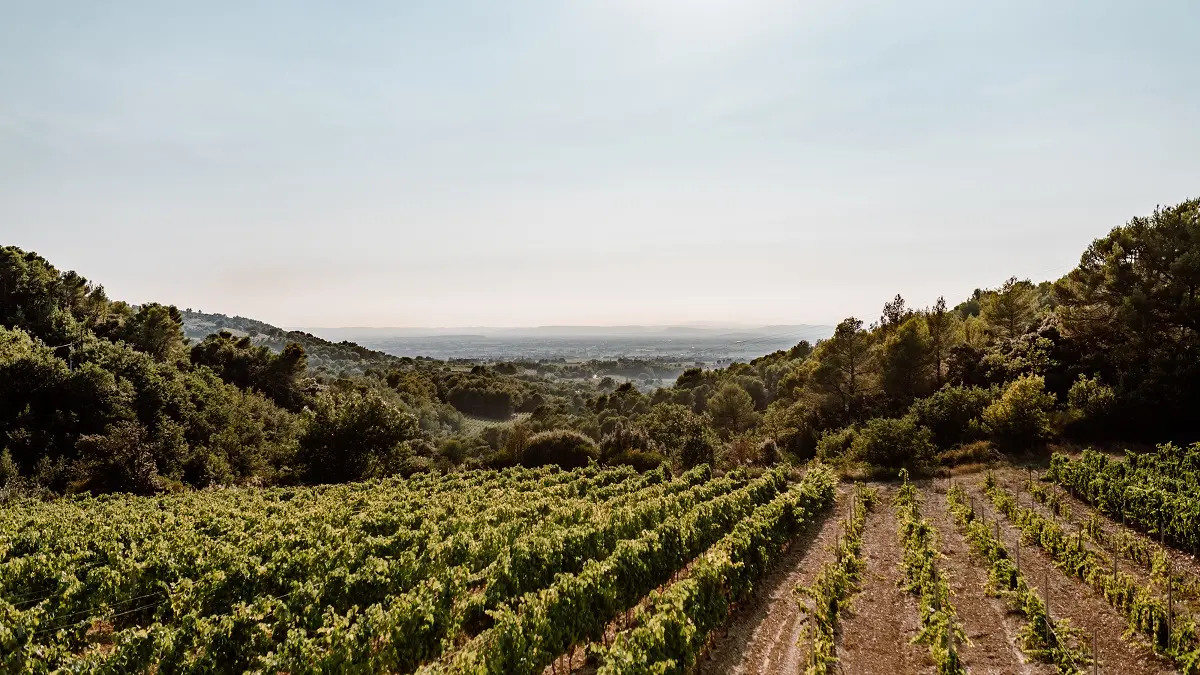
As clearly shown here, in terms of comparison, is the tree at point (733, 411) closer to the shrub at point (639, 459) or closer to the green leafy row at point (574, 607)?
the shrub at point (639, 459)

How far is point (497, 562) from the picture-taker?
1211 centimetres

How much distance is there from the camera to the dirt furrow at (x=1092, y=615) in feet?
32.1

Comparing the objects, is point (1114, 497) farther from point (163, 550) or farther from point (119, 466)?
point (119, 466)

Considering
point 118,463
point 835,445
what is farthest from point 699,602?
point 118,463

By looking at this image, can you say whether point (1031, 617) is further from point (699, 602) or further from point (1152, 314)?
point (1152, 314)

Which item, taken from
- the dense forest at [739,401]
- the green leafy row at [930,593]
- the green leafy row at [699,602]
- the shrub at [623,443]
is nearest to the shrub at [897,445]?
the dense forest at [739,401]

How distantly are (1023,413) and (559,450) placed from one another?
2734cm

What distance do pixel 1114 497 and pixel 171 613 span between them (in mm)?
27202

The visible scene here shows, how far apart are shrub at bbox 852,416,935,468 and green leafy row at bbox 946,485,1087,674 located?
16.3 m

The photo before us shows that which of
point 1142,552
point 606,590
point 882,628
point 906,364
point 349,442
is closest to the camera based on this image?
point 606,590

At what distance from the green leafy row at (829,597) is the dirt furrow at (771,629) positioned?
353 mm

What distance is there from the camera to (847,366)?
1703 inches

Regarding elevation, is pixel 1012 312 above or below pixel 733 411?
above

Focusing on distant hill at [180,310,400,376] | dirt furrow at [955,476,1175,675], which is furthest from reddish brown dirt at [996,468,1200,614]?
distant hill at [180,310,400,376]
